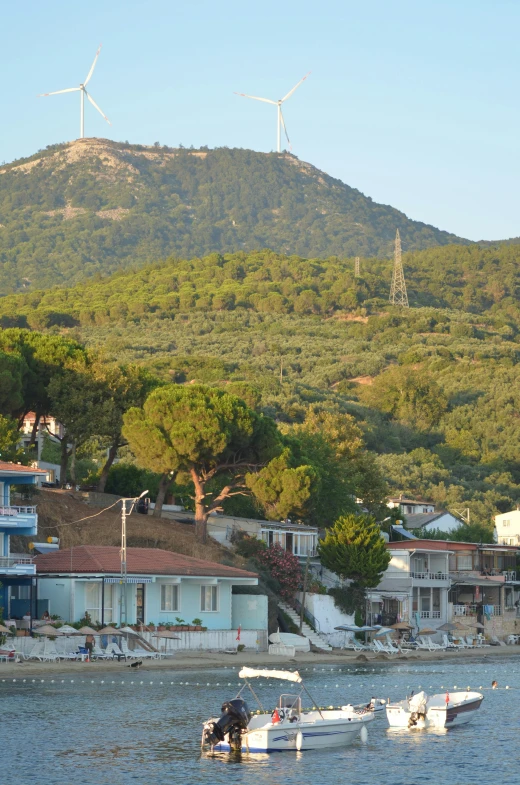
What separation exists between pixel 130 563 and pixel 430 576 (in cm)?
3224

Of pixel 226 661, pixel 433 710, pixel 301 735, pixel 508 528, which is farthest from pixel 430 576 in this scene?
pixel 301 735

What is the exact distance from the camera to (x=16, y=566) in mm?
56188

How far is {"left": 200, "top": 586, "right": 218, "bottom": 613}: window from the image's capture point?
208 feet

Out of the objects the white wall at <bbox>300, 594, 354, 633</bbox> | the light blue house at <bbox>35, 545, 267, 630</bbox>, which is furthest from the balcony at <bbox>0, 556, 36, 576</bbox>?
the white wall at <bbox>300, 594, 354, 633</bbox>

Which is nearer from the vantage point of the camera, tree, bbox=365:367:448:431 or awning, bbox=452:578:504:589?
awning, bbox=452:578:504:589

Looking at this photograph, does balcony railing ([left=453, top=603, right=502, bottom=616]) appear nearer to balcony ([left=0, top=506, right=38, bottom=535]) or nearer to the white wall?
the white wall

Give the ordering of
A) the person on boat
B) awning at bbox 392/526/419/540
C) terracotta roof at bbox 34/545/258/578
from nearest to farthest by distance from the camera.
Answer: the person on boat
terracotta roof at bbox 34/545/258/578
awning at bbox 392/526/419/540

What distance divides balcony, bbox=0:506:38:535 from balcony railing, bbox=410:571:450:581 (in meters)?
34.4

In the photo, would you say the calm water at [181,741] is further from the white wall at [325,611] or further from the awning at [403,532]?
the awning at [403,532]

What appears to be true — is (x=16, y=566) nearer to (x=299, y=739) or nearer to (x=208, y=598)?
(x=208, y=598)

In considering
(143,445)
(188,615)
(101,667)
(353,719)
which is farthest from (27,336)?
(353,719)

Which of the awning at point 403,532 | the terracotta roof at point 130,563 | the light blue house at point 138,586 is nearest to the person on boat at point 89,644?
the light blue house at point 138,586

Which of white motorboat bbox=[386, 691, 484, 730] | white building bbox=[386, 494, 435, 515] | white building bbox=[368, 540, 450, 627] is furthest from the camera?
white building bbox=[386, 494, 435, 515]

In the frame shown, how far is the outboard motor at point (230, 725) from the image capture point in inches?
1405
